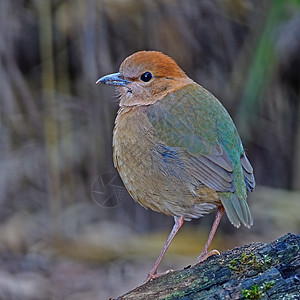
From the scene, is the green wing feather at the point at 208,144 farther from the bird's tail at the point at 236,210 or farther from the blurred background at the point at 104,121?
the blurred background at the point at 104,121

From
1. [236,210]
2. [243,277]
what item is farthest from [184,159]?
[243,277]

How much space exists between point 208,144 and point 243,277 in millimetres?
1083

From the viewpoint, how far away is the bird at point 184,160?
12.7 feet

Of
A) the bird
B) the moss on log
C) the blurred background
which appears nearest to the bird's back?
the bird

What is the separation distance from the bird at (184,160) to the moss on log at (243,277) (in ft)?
1.34

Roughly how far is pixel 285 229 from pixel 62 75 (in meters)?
3.20

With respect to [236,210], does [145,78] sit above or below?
above

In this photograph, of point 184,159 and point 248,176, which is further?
point 248,176

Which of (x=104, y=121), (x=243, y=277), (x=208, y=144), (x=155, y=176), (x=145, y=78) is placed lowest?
(x=104, y=121)

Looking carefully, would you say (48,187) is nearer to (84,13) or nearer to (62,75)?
(62,75)

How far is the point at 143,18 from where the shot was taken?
7391 millimetres

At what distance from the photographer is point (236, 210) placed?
3.77m

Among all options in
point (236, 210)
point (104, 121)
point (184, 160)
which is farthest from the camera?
point (104, 121)

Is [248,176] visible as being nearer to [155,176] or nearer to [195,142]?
[195,142]
